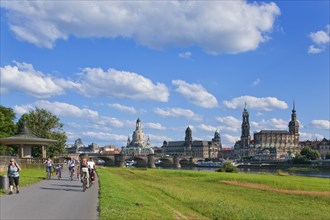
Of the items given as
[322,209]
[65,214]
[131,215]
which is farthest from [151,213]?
[322,209]

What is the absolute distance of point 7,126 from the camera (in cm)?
9850

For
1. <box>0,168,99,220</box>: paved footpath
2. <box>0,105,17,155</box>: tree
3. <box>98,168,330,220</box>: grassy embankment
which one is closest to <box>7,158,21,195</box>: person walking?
<box>0,168,99,220</box>: paved footpath

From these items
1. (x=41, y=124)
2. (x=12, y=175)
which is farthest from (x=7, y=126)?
(x=12, y=175)

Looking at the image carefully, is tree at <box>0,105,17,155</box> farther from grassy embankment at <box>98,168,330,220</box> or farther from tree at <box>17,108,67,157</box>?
grassy embankment at <box>98,168,330,220</box>

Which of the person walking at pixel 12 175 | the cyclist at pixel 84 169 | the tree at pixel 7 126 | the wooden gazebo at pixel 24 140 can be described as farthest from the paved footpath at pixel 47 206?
the tree at pixel 7 126

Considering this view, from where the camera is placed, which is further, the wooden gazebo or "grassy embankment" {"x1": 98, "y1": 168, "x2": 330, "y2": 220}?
the wooden gazebo

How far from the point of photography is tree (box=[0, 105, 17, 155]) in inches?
3703

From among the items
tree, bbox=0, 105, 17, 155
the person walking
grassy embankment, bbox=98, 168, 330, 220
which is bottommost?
grassy embankment, bbox=98, 168, 330, 220

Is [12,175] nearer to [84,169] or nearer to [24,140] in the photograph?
[84,169]

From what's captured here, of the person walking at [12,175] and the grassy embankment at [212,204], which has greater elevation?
the person walking at [12,175]

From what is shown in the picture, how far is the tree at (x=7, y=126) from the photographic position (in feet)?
309

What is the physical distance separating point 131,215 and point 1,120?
8582cm

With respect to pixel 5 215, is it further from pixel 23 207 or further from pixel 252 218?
pixel 252 218

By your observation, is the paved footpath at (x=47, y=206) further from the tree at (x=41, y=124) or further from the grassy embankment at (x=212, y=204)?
the tree at (x=41, y=124)
